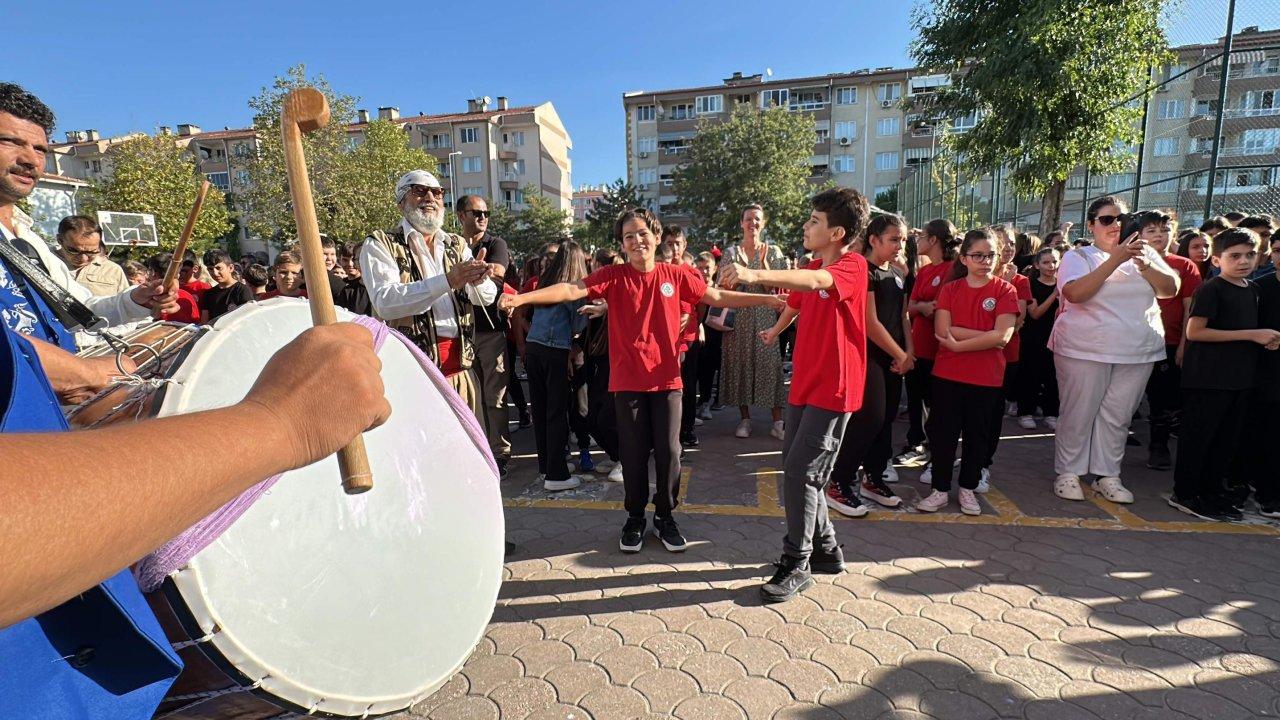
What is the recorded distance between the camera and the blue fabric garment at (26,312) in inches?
62.6

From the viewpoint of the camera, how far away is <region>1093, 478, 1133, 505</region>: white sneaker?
177 inches

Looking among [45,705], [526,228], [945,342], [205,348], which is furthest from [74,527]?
[526,228]

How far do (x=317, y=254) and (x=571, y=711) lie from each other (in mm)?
2065

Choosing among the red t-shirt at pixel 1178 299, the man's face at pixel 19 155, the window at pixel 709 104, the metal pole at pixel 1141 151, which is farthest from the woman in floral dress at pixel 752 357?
the window at pixel 709 104

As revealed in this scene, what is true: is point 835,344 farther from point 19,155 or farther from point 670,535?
point 19,155

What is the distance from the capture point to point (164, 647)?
0.92 meters

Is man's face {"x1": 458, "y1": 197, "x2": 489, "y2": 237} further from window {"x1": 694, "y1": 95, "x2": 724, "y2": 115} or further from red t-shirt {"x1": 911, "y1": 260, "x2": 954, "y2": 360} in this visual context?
window {"x1": 694, "y1": 95, "x2": 724, "y2": 115}

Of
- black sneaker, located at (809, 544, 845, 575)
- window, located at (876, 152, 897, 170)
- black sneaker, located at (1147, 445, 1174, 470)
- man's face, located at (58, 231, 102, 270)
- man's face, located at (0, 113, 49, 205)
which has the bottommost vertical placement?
black sneaker, located at (1147, 445, 1174, 470)

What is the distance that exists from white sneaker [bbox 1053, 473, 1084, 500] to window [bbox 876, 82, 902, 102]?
51.3 m

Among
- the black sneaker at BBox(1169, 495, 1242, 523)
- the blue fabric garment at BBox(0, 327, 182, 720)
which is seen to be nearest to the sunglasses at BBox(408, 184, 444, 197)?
the blue fabric garment at BBox(0, 327, 182, 720)

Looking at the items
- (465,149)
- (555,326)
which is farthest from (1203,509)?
(465,149)

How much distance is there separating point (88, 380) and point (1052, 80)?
1558 centimetres

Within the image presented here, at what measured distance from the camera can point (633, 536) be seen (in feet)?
12.4

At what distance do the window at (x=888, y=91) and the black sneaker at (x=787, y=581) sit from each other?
5339cm
